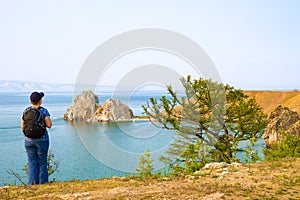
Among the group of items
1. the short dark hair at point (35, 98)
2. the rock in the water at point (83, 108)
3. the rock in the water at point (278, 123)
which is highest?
the rock in the water at point (83, 108)

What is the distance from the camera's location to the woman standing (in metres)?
7.86

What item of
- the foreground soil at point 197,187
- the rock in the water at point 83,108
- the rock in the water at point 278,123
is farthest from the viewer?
the rock in the water at point 83,108

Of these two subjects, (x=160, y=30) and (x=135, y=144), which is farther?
(x=135, y=144)

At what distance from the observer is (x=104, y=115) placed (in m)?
94.9

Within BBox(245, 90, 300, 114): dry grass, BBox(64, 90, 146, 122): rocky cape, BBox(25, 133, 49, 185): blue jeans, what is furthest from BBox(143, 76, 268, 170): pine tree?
BBox(245, 90, 300, 114): dry grass

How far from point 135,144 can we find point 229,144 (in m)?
27.1

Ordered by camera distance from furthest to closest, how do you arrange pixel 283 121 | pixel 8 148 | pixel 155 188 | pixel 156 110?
pixel 283 121
pixel 8 148
pixel 156 110
pixel 155 188

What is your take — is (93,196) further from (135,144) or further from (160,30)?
(135,144)

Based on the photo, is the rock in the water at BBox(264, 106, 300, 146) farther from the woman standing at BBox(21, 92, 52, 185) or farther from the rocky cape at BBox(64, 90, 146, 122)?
the woman standing at BBox(21, 92, 52, 185)

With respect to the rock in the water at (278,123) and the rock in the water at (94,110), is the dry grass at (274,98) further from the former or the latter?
the rock in the water at (278,123)

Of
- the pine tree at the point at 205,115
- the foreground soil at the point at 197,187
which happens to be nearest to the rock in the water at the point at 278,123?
the pine tree at the point at 205,115

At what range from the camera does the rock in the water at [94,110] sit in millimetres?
93125

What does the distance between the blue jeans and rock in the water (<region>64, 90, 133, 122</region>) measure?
8085 cm

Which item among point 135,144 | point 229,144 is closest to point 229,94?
point 229,144
